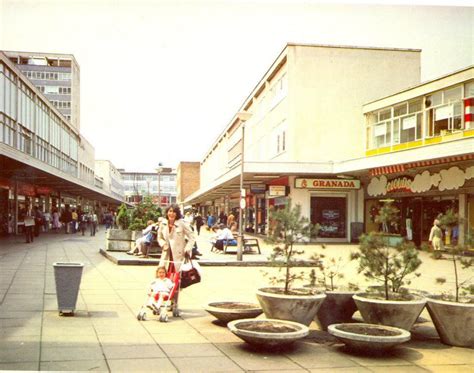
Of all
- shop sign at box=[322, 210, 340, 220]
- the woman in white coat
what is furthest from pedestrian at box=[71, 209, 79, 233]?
the woman in white coat

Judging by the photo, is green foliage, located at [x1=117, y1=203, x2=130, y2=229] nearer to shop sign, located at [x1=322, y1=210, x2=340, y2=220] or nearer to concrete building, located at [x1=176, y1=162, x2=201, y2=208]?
shop sign, located at [x1=322, y1=210, x2=340, y2=220]

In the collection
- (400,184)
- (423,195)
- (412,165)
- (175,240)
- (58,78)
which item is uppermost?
(58,78)

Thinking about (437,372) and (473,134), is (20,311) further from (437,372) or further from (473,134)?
(473,134)

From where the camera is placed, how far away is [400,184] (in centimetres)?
2725

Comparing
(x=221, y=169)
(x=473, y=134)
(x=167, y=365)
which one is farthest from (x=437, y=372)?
(x=221, y=169)

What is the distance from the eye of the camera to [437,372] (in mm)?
5762

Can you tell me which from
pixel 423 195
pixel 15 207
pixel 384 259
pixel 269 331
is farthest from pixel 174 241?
pixel 15 207

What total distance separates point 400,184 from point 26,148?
21.5 metres

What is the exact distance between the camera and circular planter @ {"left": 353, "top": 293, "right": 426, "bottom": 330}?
22.1 ft

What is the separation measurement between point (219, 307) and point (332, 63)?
88.3 ft

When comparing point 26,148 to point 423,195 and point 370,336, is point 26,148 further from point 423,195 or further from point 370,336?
point 370,336

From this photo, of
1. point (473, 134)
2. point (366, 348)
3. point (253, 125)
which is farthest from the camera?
point (253, 125)

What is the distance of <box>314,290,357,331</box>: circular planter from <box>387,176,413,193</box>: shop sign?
19842mm

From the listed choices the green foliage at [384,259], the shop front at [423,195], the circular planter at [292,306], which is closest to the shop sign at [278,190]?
the shop front at [423,195]
